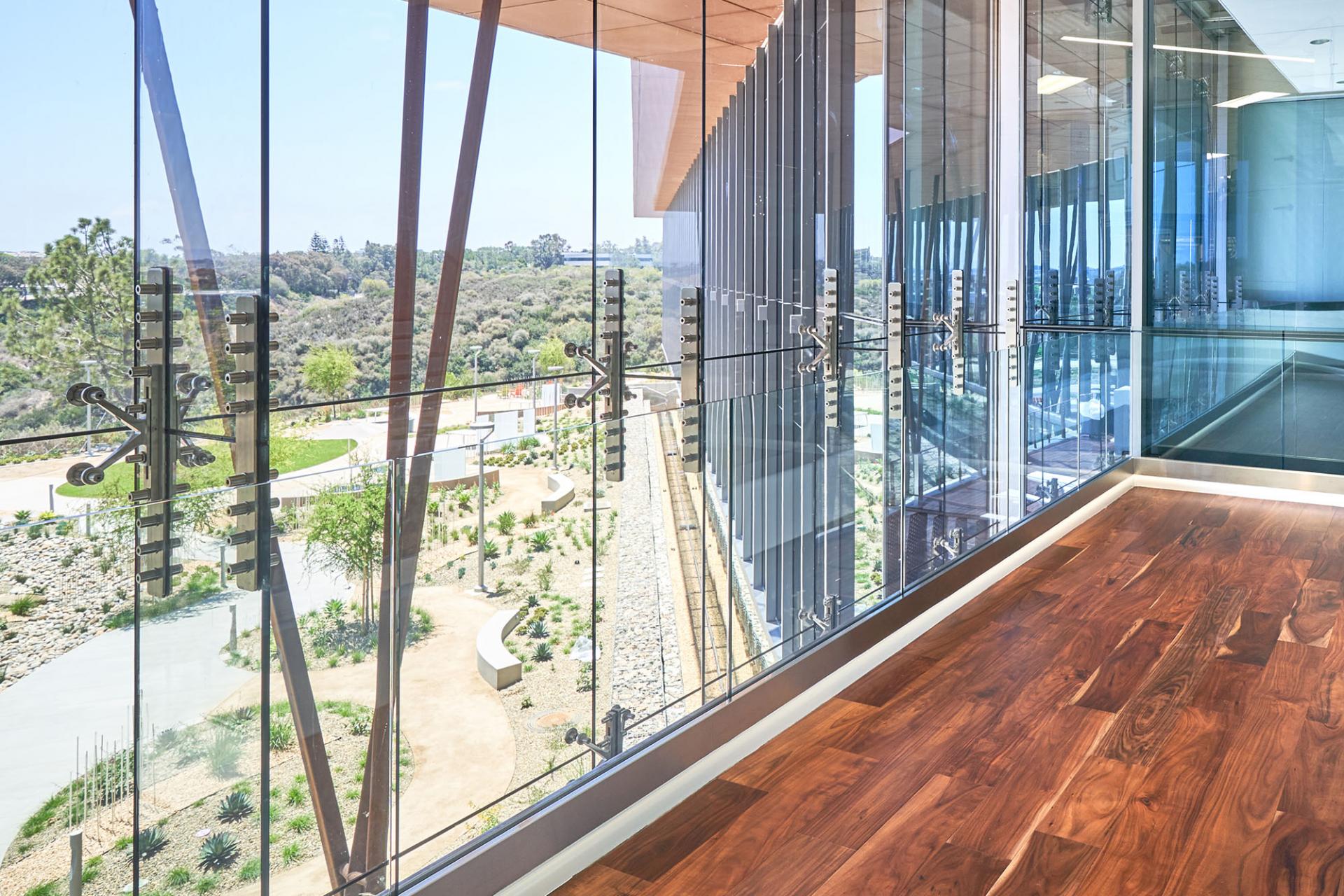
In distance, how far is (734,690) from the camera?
262cm

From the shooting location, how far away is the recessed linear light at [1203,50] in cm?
605

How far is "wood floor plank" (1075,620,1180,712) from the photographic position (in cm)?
304

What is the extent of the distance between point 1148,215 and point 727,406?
4.94 metres

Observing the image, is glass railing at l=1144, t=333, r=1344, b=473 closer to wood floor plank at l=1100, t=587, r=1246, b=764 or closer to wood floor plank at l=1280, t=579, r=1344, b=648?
wood floor plank at l=1280, t=579, r=1344, b=648

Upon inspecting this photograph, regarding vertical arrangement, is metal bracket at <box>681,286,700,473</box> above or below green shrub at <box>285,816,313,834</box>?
above

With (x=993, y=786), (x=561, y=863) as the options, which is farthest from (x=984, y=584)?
(x=561, y=863)

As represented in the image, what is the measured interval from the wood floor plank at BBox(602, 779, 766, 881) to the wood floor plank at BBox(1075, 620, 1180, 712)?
1.16 metres

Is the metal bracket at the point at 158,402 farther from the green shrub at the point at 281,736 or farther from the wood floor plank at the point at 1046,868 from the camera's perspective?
the wood floor plank at the point at 1046,868

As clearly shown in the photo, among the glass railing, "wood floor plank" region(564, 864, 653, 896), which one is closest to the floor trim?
the glass railing

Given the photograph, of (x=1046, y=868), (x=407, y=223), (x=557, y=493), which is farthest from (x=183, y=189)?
(x=1046, y=868)

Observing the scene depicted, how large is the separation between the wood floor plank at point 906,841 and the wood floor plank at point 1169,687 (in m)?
0.49

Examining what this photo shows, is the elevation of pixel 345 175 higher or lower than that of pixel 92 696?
higher

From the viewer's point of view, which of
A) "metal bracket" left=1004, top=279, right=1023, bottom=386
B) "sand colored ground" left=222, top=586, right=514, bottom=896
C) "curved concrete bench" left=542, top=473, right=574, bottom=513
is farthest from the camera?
"metal bracket" left=1004, top=279, right=1023, bottom=386

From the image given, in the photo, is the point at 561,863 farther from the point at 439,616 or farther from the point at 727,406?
the point at 727,406
